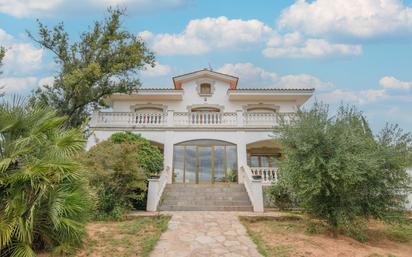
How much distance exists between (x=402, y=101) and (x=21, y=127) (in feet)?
70.3

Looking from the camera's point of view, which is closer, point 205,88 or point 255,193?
point 255,193

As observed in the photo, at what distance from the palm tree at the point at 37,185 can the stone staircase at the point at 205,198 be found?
6.12 meters

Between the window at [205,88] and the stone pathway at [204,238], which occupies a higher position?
the window at [205,88]

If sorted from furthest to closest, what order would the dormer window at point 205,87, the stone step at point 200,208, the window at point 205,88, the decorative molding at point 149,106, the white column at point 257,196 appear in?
the window at point 205,88, the dormer window at point 205,87, the decorative molding at point 149,106, the stone step at point 200,208, the white column at point 257,196

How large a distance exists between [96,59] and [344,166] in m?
16.5

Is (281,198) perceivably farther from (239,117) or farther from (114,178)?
(114,178)

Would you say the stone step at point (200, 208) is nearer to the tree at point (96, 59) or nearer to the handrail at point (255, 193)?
the handrail at point (255, 193)

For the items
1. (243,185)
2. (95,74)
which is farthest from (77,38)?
(243,185)

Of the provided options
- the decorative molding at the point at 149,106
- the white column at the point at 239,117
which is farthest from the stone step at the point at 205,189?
the decorative molding at the point at 149,106

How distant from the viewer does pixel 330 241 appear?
6.88 metres

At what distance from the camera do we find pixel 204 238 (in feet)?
22.9

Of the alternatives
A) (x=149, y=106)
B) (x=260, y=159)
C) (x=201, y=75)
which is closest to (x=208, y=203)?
(x=260, y=159)

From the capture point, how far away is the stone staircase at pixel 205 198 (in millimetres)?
11164

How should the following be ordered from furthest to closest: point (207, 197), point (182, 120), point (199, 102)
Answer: point (199, 102) → point (182, 120) → point (207, 197)
